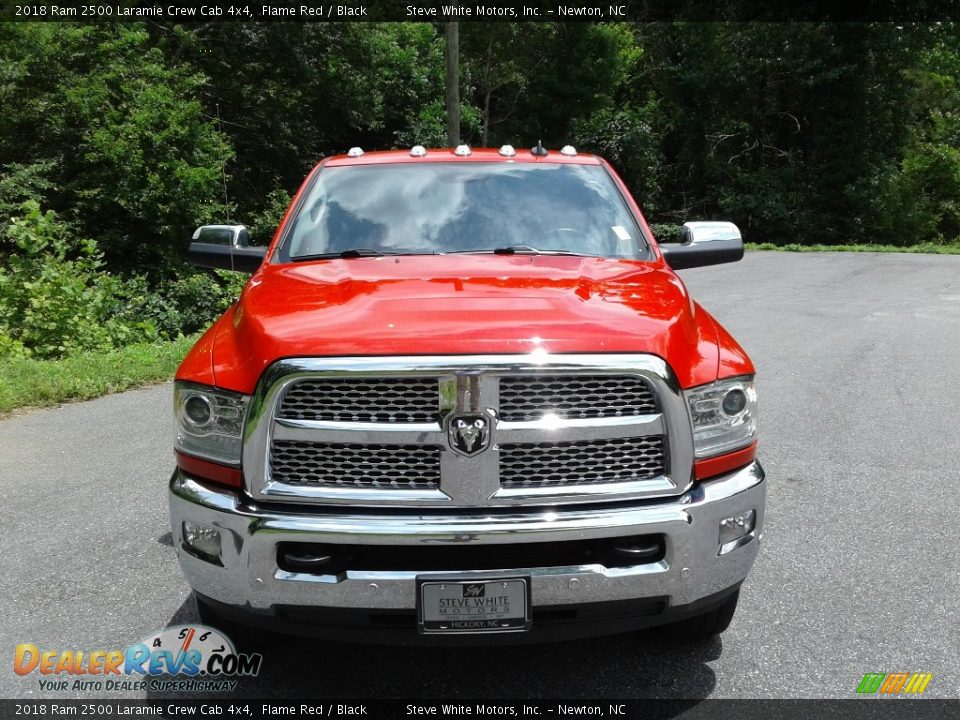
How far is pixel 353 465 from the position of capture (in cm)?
280

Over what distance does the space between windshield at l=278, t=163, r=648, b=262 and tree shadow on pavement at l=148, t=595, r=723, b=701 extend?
1658 millimetres

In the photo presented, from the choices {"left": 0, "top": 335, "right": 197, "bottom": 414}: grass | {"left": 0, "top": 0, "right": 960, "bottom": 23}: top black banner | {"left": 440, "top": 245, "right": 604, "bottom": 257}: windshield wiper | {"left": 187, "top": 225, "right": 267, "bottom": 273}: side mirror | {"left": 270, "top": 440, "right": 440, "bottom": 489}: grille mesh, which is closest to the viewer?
{"left": 270, "top": 440, "right": 440, "bottom": 489}: grille mesh

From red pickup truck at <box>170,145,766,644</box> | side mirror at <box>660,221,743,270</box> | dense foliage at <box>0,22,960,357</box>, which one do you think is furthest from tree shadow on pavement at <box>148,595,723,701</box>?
dense foliage at <box>0,22,960,357</box>

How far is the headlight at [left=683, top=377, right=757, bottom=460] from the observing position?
2914 millimetres

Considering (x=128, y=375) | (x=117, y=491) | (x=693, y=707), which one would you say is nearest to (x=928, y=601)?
(x=693, y=707)

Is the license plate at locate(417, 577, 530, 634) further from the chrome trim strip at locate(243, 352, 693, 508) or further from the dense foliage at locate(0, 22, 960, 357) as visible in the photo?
the dense foliage at locate(0, 22, 960, 357)

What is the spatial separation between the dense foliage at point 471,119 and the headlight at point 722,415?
42.9 ft

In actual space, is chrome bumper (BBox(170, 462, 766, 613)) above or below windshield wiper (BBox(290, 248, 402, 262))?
below

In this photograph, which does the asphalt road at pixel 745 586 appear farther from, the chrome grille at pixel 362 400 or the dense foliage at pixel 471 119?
the dense foliage at pixel 471 119

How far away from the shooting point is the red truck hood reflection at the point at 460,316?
9.16ft

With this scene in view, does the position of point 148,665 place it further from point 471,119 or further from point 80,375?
point 471,119

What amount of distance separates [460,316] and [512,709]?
1.32 meters

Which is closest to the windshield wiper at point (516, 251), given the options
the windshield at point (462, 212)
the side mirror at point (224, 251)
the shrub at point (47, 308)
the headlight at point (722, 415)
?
the windshield at point (462, 212)

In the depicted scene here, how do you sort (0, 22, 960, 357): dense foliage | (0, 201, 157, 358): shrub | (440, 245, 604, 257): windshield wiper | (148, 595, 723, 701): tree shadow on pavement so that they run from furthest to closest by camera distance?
(0, 22, 960, 357): dense foliage
(0, 201, 157, 358): shrub
(440, 245, 604, 257): windshield wiper
(148, 595, 723, 701): tree shadow on pavement
